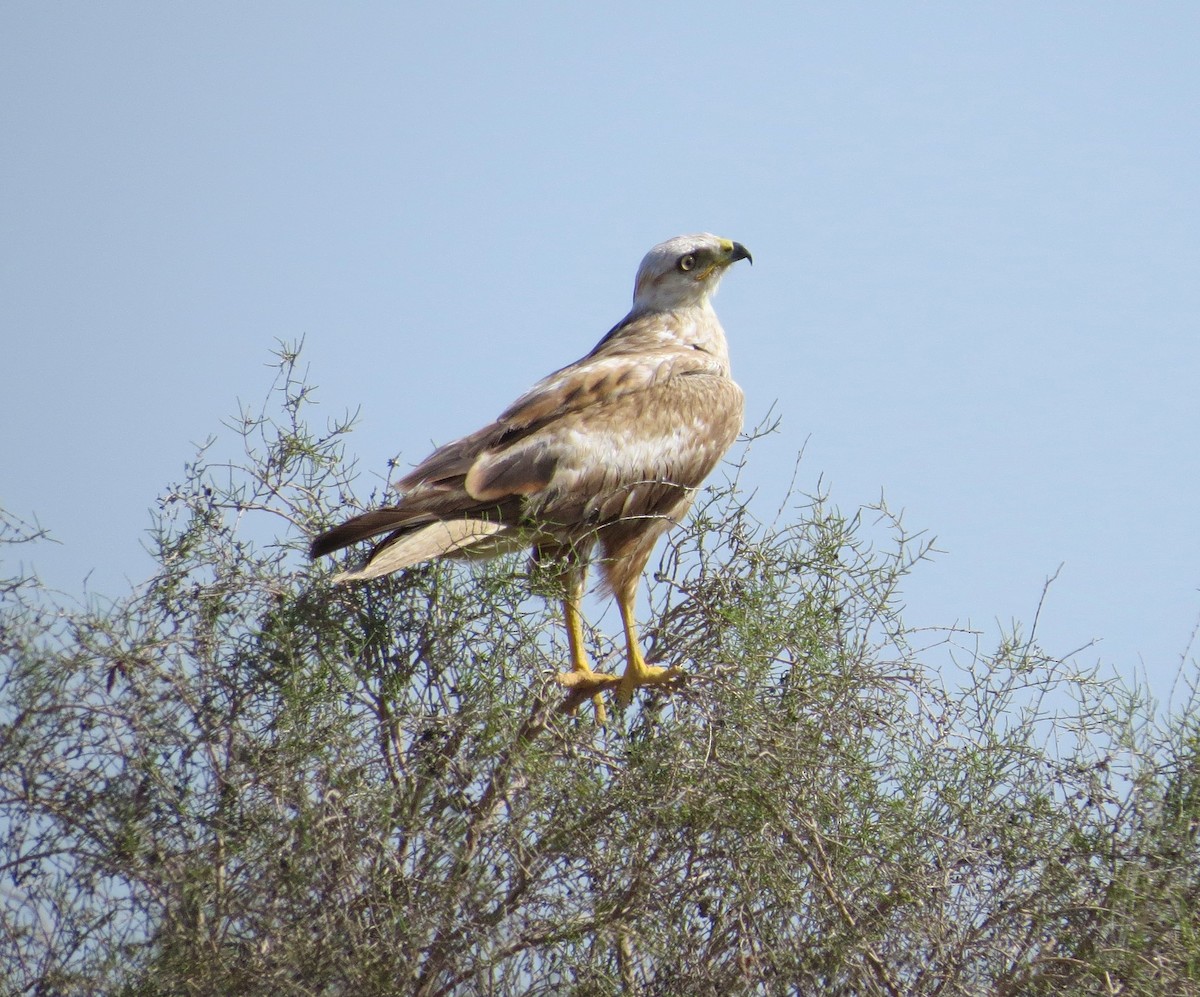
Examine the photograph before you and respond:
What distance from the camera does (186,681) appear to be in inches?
181

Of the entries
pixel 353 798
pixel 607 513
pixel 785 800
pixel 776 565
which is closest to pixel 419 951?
pixel 353 798

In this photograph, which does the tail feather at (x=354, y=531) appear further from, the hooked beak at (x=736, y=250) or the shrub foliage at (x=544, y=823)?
the hooked beak at (x=736, y=250)

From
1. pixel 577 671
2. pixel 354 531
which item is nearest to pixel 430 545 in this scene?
pixel 354 531

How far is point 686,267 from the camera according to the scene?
7625mm

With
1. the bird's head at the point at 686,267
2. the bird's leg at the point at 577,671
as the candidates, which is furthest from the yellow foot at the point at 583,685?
the bird's head at the point at 686,267

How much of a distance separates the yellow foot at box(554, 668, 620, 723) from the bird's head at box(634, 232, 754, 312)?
8.31 feet

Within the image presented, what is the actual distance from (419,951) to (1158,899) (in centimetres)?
221

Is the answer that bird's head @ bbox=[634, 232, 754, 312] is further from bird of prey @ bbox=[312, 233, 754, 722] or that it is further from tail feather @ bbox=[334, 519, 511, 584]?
tail feather @ bbox=[334, 519, 511, 584]

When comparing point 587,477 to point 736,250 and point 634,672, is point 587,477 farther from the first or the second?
point 736,250

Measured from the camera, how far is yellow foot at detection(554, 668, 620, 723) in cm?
570

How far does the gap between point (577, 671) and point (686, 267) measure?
8.79 feet

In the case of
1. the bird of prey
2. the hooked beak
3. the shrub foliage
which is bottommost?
Result: the shrub foliage

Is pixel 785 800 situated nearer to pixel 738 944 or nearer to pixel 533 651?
pixel 738 944

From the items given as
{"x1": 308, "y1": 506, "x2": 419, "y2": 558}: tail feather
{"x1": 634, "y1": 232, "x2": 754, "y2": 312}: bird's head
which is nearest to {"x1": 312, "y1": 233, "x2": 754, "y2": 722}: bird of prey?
{"x1": 308, "y1": 506, "x2": 419, "y2": 558}: tail feather
